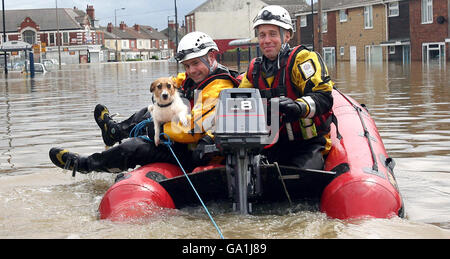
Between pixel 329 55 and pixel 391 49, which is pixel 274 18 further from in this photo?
pixel 329 55

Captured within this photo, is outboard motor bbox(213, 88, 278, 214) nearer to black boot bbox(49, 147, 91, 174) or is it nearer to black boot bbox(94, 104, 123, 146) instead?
black boot bbox(49, 147, 91, 174)

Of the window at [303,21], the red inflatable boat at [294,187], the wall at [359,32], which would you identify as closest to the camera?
the red inflatable boat at [294,187]

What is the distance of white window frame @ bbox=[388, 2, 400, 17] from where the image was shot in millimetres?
47344

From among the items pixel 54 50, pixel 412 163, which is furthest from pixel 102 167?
pixel 54 50

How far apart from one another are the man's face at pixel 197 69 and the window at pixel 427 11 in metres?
40.1

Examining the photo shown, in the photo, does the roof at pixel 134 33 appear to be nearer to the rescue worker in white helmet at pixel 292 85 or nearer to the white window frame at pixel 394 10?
the white window frame at pixel 394 10

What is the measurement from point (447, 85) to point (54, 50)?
274 ft

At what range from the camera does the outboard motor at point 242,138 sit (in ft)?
16.6

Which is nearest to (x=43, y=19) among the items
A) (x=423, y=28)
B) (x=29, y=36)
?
(x=29, y=36)

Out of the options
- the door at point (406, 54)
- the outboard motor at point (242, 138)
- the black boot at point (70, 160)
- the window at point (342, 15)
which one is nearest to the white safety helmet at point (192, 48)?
the outboard motor at point (242, 138)

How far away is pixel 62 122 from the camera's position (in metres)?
13.4

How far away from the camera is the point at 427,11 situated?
44.0 metres

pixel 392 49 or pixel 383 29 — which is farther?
pixel 383 29

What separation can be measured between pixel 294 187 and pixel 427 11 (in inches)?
1633
